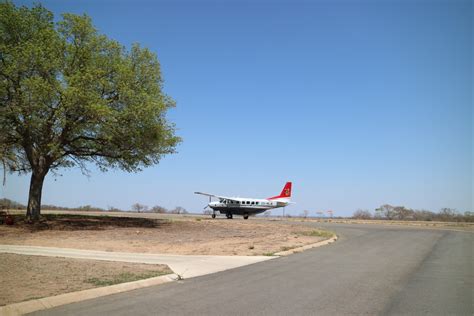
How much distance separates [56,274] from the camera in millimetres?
10023

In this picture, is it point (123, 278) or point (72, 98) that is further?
point (72, 98)

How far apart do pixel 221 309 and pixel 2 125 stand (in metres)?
21.6

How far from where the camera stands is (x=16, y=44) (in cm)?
2422

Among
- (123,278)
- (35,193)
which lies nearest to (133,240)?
(35,193)

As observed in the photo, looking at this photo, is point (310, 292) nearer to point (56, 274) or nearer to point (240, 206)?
point (56, 274)

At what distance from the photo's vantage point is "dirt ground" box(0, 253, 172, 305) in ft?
26.8

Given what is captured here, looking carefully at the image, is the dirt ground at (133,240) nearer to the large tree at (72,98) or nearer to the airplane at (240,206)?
the large tree at (72,98)

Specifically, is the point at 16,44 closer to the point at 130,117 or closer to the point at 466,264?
the point at 130,117

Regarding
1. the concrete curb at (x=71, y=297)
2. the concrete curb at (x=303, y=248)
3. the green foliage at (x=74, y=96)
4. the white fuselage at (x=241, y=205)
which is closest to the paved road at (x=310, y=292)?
the concrete curb at (x=71, y=297)

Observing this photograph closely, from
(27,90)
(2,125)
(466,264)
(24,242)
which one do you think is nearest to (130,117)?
(27,90)

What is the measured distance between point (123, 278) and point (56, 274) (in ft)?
5.44

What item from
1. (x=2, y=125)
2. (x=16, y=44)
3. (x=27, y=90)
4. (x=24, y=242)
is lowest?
(x=24, y=242)

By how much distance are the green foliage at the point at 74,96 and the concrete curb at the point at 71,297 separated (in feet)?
49.3

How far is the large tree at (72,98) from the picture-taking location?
2286 centimetres
